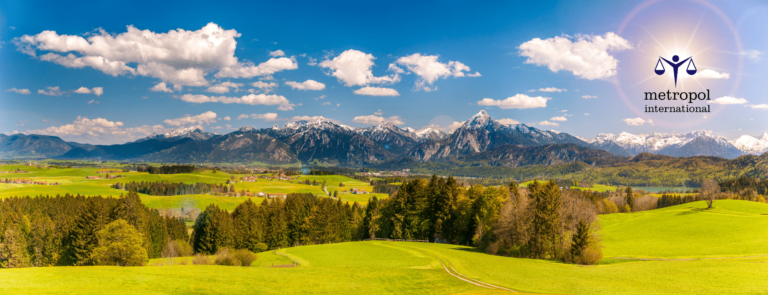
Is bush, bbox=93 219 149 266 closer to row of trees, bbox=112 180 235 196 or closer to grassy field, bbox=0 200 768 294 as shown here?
grassy field, bbox=0 200 768 294

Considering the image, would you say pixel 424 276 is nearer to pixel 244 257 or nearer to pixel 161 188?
pixel 244 257

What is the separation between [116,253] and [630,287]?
66848 millimetres

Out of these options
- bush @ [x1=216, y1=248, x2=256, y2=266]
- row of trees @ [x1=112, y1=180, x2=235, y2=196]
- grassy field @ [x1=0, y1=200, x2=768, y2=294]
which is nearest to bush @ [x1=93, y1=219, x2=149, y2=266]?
bush @ [x1=216, y1=248, x2=256, y2=266]

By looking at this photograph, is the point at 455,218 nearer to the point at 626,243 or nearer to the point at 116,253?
the point at 626,243

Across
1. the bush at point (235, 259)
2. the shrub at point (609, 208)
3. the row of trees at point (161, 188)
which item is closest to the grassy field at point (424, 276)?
the bush at point (235, 259)

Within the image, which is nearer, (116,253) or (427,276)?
(427,276)

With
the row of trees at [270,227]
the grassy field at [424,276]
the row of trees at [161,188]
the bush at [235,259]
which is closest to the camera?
the grassy field at [424,276]

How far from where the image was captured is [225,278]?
29141 millimetres

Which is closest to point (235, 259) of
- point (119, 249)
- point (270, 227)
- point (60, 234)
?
point (119, 249)

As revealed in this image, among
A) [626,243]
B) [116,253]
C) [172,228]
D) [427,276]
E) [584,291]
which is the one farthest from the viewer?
[172,228]

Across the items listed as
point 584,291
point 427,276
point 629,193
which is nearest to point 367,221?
point 427,276

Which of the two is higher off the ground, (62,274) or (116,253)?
(62,274)

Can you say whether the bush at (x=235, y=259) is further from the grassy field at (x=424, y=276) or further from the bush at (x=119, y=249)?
the bush at (x=119, y=249)

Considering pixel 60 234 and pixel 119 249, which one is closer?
pixel 119 249
